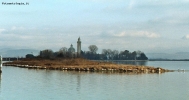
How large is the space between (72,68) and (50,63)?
13.6 meters

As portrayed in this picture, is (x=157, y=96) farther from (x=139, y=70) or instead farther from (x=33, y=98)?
(x=139, y=70)

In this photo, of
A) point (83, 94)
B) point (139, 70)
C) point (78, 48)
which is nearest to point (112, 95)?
point (83, 94)

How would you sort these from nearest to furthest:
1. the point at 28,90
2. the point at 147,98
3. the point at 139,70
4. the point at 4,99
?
the point at 4,99
the point at 147,98
the point at 28,90
the point at 139,70

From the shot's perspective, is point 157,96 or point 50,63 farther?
point 50,63

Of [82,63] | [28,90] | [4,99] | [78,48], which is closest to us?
[4,99]

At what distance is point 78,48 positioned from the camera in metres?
118

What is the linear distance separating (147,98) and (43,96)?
8785 millimetres

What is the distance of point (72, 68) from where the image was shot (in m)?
71.6

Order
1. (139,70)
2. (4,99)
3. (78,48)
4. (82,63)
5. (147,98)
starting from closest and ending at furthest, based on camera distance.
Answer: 1. (4,99)
2. (147,98)
3. (139,70)
4. (82,63)
5. (78,48)

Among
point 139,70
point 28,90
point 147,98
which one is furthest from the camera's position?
point 139,70

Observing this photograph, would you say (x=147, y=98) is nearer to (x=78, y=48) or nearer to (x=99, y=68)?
(x=99, y=68)

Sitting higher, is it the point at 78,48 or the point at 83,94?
the point at 78,48

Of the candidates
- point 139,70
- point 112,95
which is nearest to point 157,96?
point 112,95

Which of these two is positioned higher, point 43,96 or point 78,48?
point 78,48
